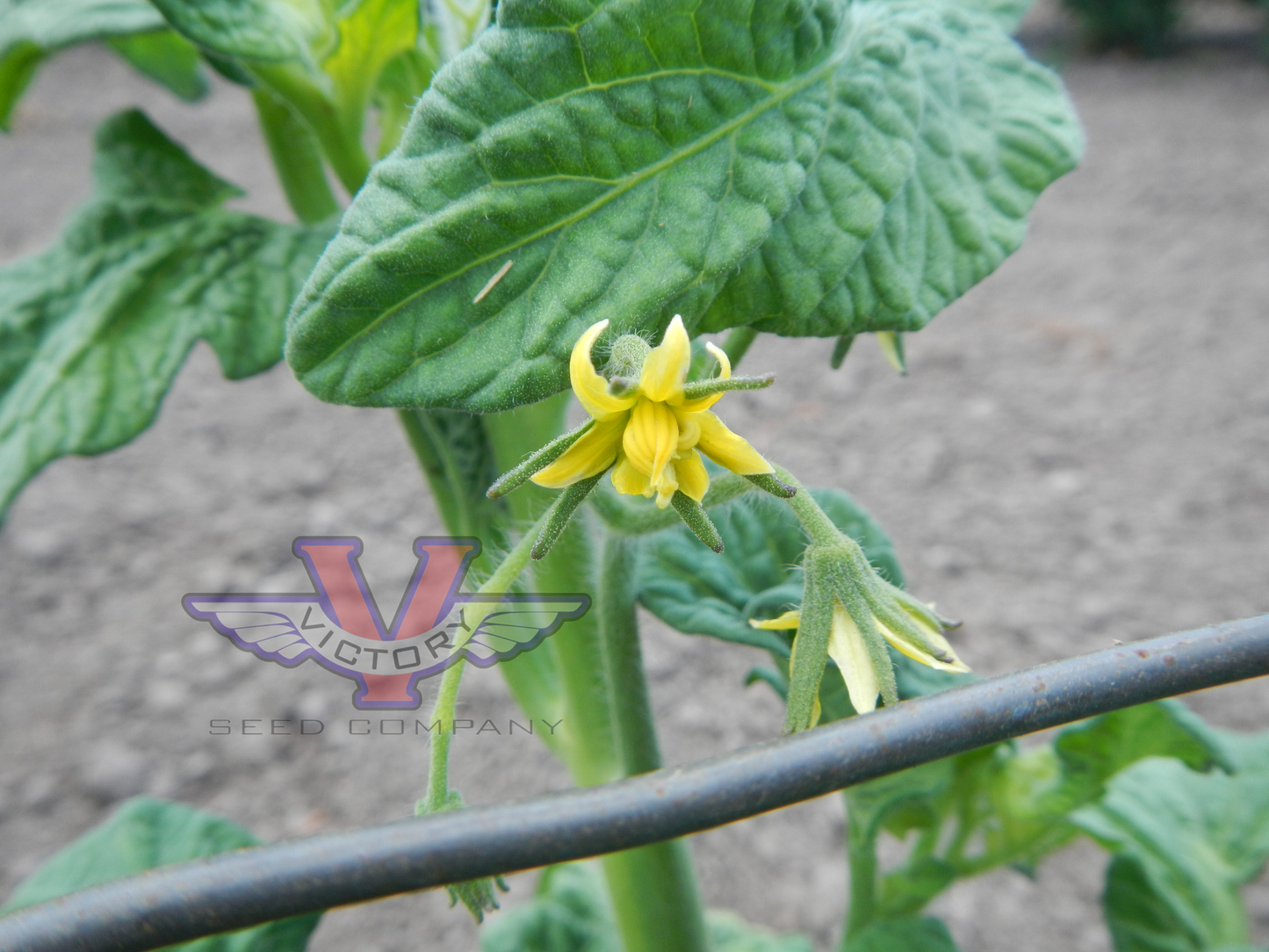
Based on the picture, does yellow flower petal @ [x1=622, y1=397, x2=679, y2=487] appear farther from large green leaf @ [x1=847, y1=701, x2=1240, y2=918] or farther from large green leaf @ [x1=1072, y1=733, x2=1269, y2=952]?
large green leaf @ [x1=1072, y1=733, x2=1269, y2=952]

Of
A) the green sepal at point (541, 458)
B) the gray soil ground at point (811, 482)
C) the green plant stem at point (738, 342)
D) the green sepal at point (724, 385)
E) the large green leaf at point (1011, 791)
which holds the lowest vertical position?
the gray soil ground at point (811, 482)

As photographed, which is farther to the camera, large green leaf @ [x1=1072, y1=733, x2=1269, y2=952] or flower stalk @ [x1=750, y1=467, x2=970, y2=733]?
large green leaf @ [x1=1072, y1=733, x2=1269, y2=952]

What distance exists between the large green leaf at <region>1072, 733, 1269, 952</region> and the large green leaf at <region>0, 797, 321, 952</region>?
56 cm

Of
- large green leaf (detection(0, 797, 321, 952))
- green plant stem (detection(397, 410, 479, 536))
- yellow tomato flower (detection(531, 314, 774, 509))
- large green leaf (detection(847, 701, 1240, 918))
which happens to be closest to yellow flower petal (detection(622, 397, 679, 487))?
yellow tomato flower (detection(531, 314, 774, 509))

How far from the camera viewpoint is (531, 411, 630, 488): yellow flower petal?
275 millimetres

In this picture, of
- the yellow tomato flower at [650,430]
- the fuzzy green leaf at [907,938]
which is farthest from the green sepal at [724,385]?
the fuzzy green leaf at [907,938]

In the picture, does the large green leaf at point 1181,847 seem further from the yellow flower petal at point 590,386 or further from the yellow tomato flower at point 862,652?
the yellow flower petal at point 590,386

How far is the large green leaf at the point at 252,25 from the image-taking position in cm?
39

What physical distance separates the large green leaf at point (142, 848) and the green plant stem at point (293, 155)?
1.34ft

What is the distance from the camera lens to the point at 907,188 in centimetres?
39

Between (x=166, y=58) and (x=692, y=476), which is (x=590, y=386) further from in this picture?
(x=166, y=58)

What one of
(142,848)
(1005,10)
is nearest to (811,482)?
(1005,10)

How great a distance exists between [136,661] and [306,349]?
911 mm

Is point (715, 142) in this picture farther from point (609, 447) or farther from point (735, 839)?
point (735, 839)
